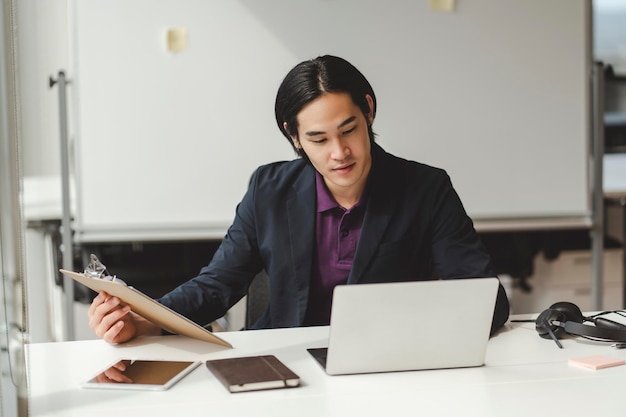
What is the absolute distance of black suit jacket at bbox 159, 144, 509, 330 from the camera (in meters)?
1.84

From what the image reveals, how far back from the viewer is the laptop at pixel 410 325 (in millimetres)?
1269

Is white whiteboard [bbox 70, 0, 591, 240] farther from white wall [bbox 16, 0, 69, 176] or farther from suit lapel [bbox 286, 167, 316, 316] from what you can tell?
white wall [bbox 16, 0, 69, 176]

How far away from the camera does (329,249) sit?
74.2 inches

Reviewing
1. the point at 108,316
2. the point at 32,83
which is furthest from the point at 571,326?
the point at 32,83

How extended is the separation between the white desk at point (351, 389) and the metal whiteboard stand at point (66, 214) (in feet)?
4.99

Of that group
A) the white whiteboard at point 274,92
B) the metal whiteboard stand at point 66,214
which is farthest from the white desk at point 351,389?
the white whiteboard at point 274,92

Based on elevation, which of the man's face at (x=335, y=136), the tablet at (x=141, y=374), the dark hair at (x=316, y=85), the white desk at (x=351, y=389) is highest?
the dark hair at (x=316, y=85)

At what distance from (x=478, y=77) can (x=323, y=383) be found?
2.29 m

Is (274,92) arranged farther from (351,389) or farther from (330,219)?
(351,389)

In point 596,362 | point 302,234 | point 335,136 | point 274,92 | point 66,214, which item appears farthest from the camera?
point 274,92

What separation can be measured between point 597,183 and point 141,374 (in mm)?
2549

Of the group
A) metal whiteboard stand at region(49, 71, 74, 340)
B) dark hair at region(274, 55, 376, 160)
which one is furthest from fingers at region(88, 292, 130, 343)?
metal whiteboard stand at region(49, 71, 74, 340)

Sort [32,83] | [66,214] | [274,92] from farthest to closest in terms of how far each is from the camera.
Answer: [274,92], [66,214], [32,83]

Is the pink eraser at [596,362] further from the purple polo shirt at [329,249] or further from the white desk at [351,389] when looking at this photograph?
the purple polo shirt at [329,249]
